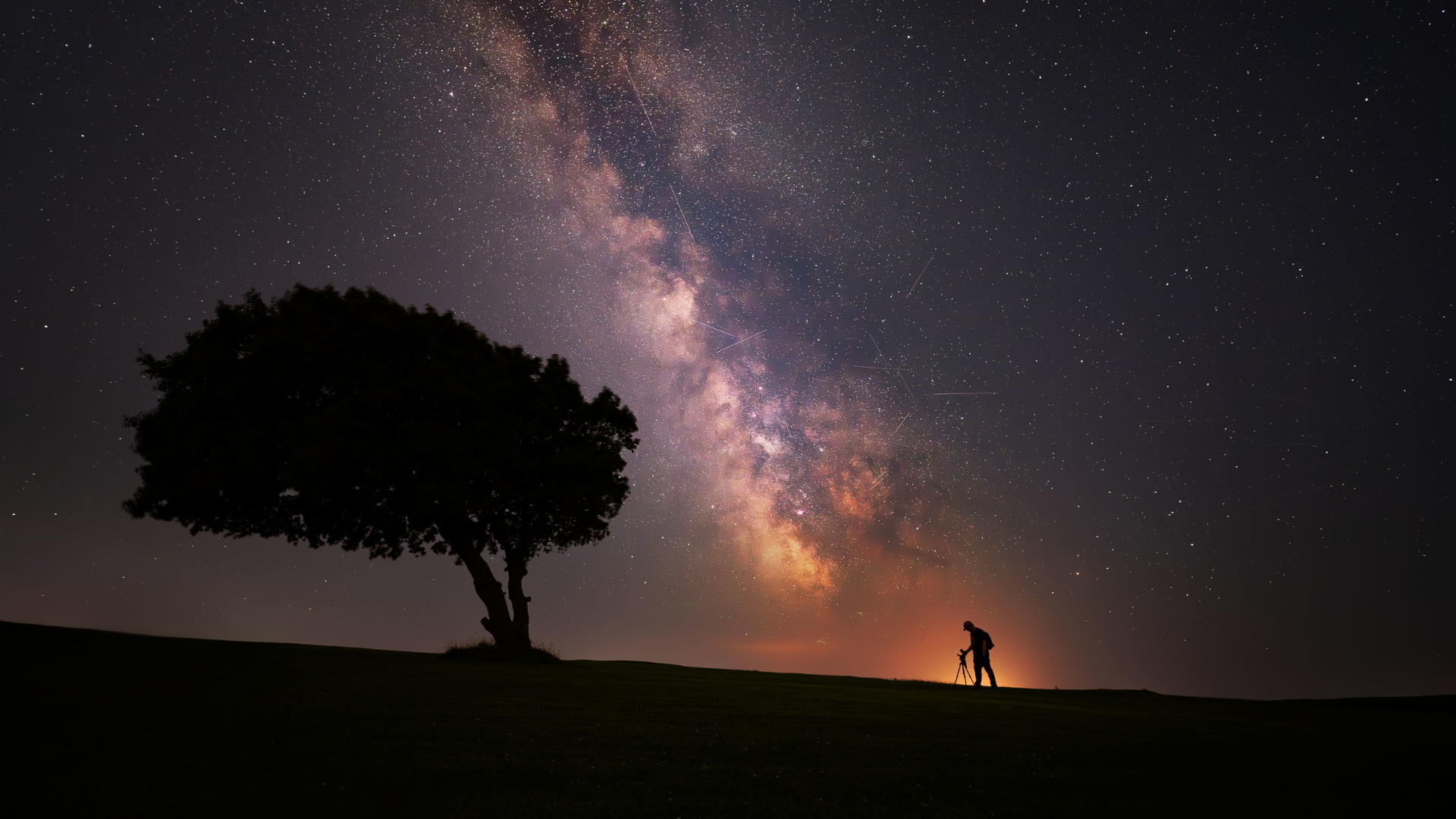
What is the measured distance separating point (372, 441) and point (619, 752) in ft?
69.4

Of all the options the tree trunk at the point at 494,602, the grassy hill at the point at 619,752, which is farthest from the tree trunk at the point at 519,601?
the grassy hill at the point at 619,752

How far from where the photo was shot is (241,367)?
27422 millimetres

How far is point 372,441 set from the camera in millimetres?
26562

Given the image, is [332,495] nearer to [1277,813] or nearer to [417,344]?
[417,344]

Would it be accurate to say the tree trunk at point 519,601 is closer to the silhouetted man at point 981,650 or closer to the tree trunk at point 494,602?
the tree trunk at point 494,602

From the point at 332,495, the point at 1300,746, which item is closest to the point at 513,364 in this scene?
the point at 332,495

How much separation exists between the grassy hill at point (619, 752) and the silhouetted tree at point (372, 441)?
1032 cm

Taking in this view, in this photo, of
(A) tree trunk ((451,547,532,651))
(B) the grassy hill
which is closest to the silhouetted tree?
(A) tree trunk ((451,547,532,651))

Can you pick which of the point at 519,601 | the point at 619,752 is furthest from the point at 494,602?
the point at 619,752

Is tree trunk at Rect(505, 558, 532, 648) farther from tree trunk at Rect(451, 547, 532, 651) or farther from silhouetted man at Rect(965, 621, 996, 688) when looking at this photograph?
silhouetted man at Rect(965, 621, 996, 688)

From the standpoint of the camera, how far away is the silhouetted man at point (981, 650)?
25312 mm

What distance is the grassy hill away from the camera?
661cm

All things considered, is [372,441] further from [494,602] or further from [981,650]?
[981,650]

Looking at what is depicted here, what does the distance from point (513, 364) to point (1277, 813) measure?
28504 mm
